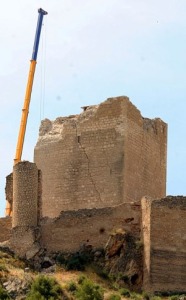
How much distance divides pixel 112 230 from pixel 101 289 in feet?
9.18

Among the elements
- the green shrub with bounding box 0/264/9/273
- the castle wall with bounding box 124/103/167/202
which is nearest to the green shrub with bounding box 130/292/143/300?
the green shrub with bounding box 0/264/9/273

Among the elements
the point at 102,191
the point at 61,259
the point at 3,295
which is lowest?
the point at 3,295

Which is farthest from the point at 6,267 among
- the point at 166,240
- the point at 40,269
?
the point at 166,240

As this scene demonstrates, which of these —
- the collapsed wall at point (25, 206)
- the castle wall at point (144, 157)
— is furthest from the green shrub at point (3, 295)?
the castle wall at point (144, 157)

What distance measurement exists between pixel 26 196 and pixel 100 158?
12.6 feet

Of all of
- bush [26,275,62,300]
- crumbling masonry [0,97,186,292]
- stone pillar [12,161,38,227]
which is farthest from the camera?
stone pillar [12,161,38,227]

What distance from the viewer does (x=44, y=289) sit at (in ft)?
151

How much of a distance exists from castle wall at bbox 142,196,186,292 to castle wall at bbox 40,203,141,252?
3.30ft

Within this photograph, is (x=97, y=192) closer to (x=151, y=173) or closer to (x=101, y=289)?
(x=151, y=173)

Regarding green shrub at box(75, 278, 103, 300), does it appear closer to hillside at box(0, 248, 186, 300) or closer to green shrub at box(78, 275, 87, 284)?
hillside at box(0, 248, 186, 300)

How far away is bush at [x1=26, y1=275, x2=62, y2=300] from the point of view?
45438mm

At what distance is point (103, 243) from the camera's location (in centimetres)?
4912

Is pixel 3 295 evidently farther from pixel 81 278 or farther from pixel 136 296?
pixel 136 296

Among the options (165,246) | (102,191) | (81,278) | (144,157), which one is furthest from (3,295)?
(144,157)
